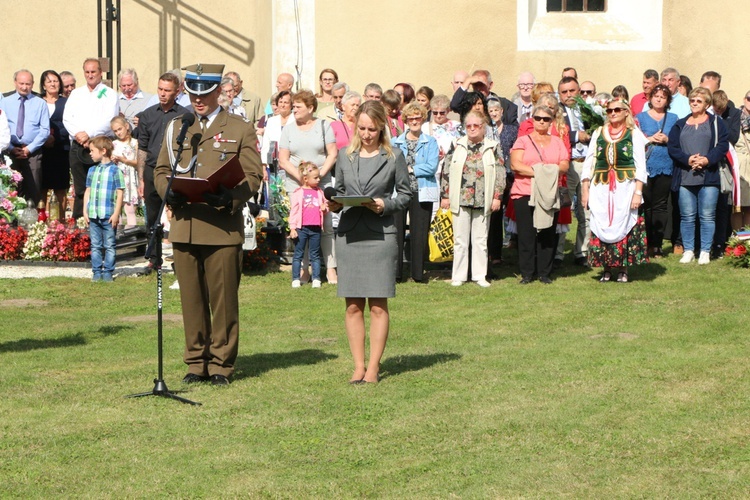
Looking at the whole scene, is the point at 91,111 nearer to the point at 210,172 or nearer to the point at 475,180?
the point at 475,180

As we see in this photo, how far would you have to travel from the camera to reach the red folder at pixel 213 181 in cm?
940

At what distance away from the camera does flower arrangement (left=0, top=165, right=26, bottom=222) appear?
12.3 metres

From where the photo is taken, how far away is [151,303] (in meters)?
14.4

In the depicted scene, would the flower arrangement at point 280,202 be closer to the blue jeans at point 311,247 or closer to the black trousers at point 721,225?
the blue jeans at point 311,247

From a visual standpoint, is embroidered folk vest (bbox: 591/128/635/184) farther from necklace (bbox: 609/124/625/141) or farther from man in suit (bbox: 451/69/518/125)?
man in suit (bbox: 451/69/518/125)

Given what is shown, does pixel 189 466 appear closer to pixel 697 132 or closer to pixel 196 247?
pixel 196 247

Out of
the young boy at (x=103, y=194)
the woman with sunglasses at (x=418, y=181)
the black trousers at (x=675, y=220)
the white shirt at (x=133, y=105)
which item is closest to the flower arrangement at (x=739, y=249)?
the black trousers at (x=675, y=220)

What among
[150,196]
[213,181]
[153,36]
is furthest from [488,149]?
[153,36]

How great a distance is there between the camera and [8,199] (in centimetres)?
1270

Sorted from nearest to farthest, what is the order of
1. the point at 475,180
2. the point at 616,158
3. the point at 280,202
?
the point at 616,158
the point at 475,180
the point at 280,202

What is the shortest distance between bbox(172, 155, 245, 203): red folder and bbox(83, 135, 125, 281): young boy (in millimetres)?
6090

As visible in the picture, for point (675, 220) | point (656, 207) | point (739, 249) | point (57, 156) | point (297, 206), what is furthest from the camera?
point (57, 156)

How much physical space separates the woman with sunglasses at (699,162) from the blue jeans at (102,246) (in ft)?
23.0

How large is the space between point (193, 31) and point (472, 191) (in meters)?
10.6
